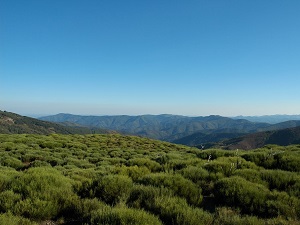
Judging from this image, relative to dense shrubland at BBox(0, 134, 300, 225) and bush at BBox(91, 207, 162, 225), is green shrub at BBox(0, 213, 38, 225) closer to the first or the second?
dense shrubland at BBox(0, 134, 300, 225)

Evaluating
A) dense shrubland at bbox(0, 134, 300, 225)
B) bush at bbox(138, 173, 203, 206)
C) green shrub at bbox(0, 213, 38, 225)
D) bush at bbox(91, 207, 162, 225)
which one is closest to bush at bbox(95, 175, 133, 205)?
dense shrubland at bbox(0, 134, 300, 225)

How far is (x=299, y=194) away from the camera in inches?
261

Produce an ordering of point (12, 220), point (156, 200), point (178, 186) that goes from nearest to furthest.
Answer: point (12, 220), point (156, 200), point (178, 186)

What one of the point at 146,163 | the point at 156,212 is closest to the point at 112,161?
the point at 146,163

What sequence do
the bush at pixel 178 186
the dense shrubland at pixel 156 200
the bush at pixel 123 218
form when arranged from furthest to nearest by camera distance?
1. the bush at pixel 178 186
2. the dense shrubland at pixel 156 200
3. the bush at pixel 123 218

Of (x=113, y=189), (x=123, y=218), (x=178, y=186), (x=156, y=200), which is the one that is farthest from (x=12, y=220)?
(x=178, y=186)

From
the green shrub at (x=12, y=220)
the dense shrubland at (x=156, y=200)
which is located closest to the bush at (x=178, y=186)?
the dense shrubland at (x=156, y=200)

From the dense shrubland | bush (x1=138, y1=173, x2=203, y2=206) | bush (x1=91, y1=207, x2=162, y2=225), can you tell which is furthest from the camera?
bush (x1=138, y1=173, x2=203, y2=206)

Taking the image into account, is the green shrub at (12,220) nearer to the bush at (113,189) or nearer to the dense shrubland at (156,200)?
the dense shrubland at (156,200)

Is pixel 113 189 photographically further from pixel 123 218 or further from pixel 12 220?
pixel 12 220

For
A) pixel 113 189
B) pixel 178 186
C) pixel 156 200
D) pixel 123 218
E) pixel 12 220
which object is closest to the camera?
pixel 123 218

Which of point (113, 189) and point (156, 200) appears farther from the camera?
point (113, 189)

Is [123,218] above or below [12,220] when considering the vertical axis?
above

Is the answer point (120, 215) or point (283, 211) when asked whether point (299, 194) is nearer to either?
point (283, 211)
